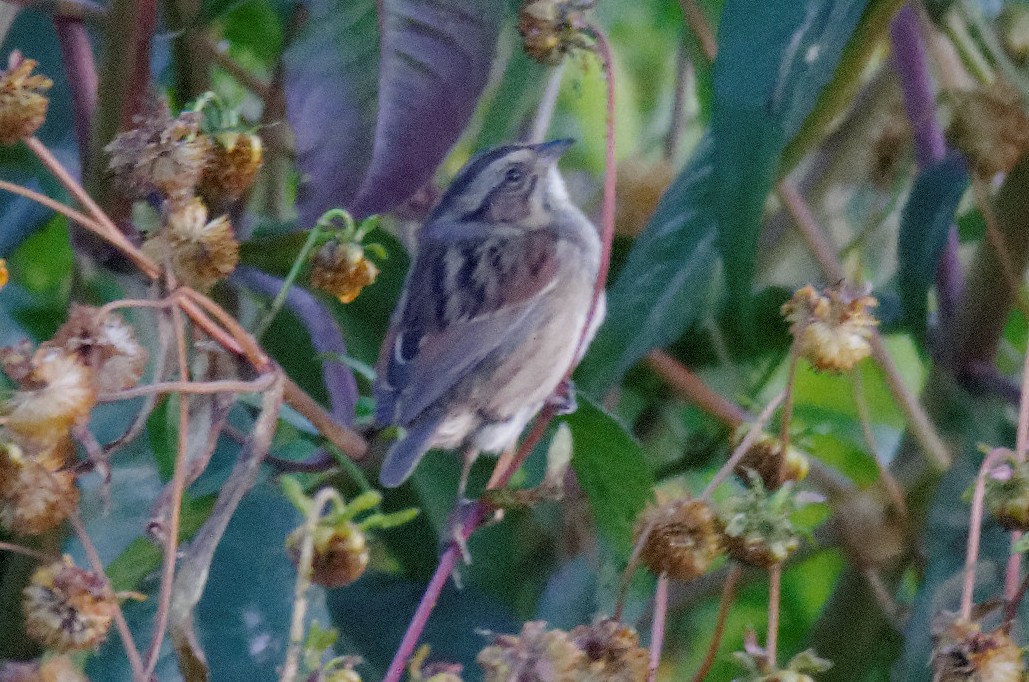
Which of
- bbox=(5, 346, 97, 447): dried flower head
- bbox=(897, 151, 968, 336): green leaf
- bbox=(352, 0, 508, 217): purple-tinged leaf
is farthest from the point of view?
bbox=(897, 151, 968, 336): green leaf

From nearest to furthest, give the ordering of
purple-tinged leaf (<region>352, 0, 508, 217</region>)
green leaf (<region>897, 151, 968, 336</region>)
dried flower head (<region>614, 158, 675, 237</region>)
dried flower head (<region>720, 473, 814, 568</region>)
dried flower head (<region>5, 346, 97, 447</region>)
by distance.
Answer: dried flower head (<region>5, 346, 97, 447</region>)
dried flower head (<region>720, 473, 814, 568</region>)
purple-tinged leaf (<region>352, 0, 508, 217</region>)
green leaf (<region>897, 151, 968, 336</region>)
dried flower head (<region>614, 158, 675, 237</region>)

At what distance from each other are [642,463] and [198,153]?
0.29 meters

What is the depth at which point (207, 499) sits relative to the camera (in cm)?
72

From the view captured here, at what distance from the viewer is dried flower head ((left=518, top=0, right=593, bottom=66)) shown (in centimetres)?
62

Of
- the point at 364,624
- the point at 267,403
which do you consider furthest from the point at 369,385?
the point at 267,403

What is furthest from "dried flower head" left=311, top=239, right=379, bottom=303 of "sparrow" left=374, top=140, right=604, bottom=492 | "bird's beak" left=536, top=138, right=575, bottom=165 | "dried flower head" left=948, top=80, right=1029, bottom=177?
"dried flower head" left=948, top=80, right=1029, bottom=177

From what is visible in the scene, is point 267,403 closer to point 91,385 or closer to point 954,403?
point 91,385

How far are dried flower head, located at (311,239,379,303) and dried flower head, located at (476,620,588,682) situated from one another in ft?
0.61

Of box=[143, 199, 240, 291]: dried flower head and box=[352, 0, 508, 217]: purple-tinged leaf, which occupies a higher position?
box=[352, 0, 508, 217]: purple-tinged leaf

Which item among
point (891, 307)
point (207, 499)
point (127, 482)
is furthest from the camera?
point (891, 307)

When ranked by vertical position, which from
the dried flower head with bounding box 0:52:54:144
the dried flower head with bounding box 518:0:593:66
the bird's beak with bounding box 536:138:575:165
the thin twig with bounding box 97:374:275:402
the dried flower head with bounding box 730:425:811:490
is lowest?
the dried flower head with bounding box 730:425:811:490

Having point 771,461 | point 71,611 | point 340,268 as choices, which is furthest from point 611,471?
point 71,611

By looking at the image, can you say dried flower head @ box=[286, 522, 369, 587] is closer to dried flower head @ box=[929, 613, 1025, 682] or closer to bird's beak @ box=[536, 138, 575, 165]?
dried flower head @ box=[929, 613, 1025, 682]

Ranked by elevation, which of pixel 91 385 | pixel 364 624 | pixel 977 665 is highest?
pixel 91 385
